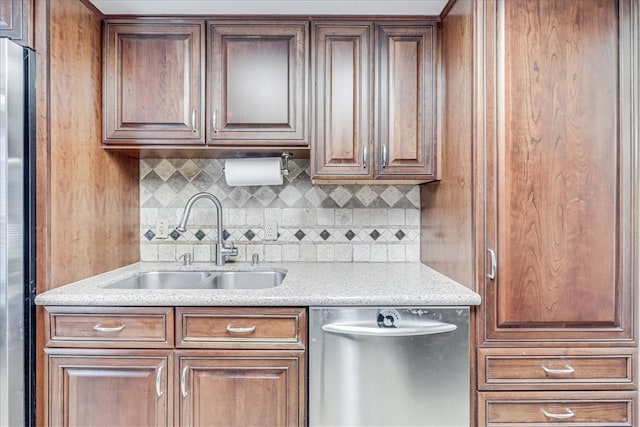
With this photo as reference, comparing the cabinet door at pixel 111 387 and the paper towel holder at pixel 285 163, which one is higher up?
the paper towel holder at pixel 285 163

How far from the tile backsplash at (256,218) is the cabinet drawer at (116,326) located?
0.73 metres

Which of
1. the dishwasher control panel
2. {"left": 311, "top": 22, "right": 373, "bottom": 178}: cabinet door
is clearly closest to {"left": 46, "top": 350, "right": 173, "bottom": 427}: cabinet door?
the dishwasher control panel

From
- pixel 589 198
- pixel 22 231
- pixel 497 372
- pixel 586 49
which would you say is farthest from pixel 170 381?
pixel 586 49

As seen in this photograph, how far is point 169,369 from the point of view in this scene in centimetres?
135

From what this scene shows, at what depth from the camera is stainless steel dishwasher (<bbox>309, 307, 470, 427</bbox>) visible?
4.39ft

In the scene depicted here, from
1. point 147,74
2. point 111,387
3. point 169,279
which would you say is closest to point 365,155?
point 147,74

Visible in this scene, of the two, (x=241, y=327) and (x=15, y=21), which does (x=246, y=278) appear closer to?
(x=241, y=327)

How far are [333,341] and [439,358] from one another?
383mm

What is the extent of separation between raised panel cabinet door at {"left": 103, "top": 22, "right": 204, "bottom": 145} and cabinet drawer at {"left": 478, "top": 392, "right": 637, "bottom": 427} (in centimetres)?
172

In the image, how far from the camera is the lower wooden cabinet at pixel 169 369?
1.34 m

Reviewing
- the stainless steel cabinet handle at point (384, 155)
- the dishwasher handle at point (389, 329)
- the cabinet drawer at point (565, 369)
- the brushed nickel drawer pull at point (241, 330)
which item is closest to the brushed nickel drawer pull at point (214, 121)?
the stainless steel cabinet handle at point (384, 155)

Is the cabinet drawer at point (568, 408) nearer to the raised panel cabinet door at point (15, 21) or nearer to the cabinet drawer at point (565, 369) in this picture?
the cabinet drawer at point (565, 369)

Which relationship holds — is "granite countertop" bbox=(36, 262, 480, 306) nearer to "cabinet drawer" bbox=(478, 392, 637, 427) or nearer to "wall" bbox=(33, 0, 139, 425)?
"wall" bbox=(33, 0, 139, 425)

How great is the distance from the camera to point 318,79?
1.73 metres
